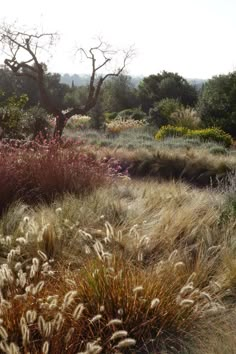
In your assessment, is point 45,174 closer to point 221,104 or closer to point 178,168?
point 178,168

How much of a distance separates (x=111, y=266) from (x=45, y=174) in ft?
12.1

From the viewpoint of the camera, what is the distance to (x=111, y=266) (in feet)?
11.5

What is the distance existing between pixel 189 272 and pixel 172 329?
656mm

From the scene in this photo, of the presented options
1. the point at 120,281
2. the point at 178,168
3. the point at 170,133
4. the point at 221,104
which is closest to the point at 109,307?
the point at 120,281

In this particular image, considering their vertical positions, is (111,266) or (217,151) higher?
(111,266)

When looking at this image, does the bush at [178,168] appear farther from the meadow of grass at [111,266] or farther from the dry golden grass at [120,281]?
the dry golden grass at [120,281]

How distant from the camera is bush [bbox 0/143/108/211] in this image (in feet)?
21.5

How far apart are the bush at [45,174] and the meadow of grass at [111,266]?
0.02 m

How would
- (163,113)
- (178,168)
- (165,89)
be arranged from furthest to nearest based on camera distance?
(165,89) → (163,113) → (178,168)

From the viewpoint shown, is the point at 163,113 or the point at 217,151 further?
the point at 163,113

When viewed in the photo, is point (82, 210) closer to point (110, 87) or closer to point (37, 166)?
point (37, 166)

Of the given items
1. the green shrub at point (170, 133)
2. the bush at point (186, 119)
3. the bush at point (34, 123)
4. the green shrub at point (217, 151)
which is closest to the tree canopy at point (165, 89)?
the bush at point (186, 119)

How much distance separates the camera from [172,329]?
10.8 feet

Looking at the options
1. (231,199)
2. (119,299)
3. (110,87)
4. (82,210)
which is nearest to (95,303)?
(119,299)
